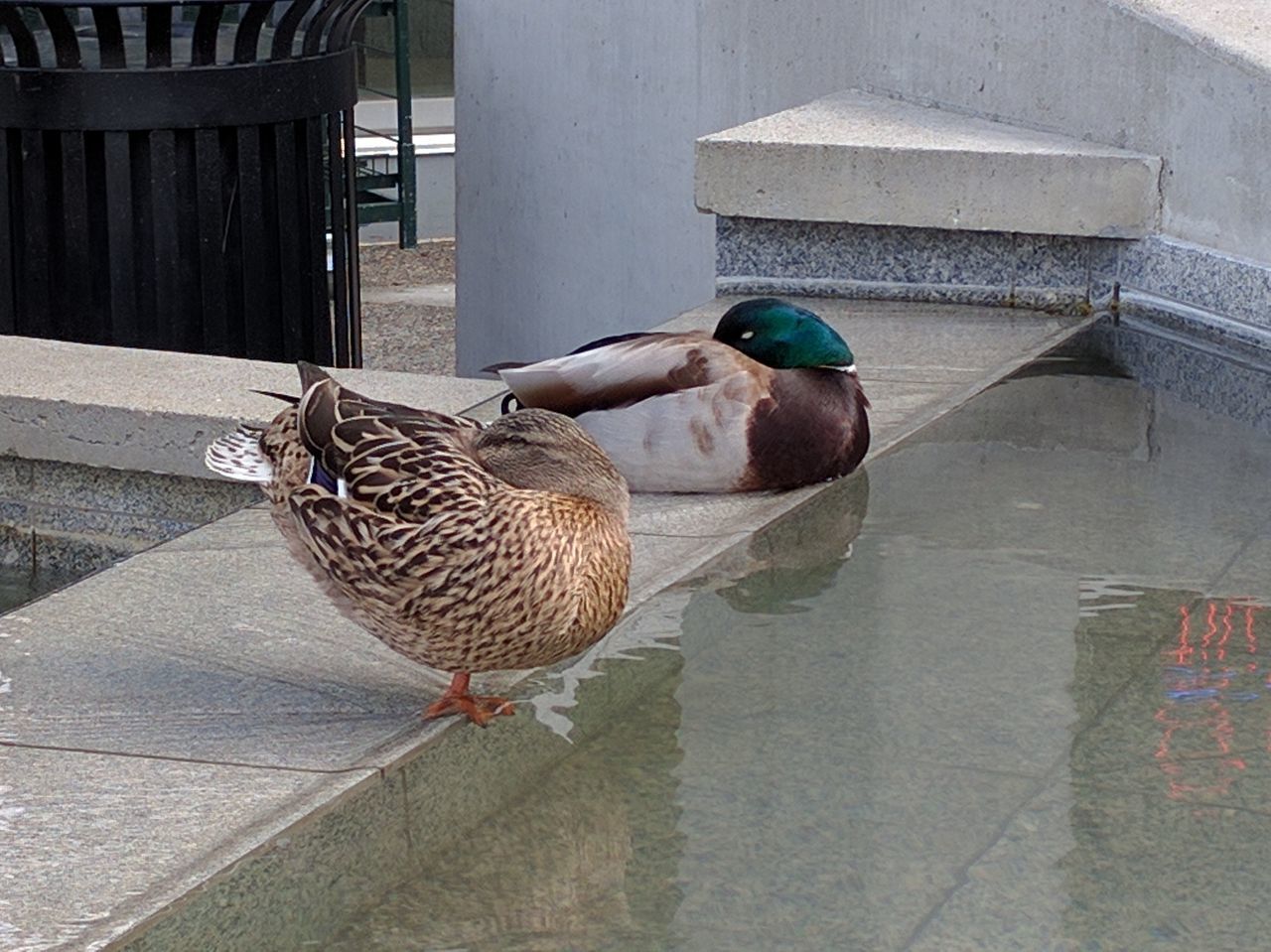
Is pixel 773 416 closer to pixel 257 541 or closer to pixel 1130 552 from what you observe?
Result: pixel 1130 552

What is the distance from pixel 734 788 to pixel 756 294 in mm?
2832

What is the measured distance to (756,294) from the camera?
220 inches

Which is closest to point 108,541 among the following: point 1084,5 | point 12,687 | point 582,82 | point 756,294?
point 12,687

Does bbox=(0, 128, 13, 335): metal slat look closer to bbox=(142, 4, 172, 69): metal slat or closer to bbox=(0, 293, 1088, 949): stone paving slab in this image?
bbox=(142, 4, 172, 69): metal slat

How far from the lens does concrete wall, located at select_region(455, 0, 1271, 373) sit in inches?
205

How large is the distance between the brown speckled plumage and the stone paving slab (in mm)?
181

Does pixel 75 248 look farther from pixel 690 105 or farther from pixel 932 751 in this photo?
pixel 932 751

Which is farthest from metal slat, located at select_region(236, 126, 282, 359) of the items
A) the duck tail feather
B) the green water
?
the duck tail feather

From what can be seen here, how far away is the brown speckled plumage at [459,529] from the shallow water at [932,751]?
28 centimetres

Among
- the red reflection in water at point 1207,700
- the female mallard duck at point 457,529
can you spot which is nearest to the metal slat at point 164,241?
the female mallard duck at point 457,529

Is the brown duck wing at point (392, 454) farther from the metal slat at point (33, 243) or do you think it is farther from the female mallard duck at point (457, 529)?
the metal slat at point (33, 243)

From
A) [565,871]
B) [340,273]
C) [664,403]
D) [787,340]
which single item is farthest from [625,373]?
[340,273]

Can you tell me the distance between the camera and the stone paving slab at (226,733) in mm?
2498

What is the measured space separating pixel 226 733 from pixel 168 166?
9.04 ft
